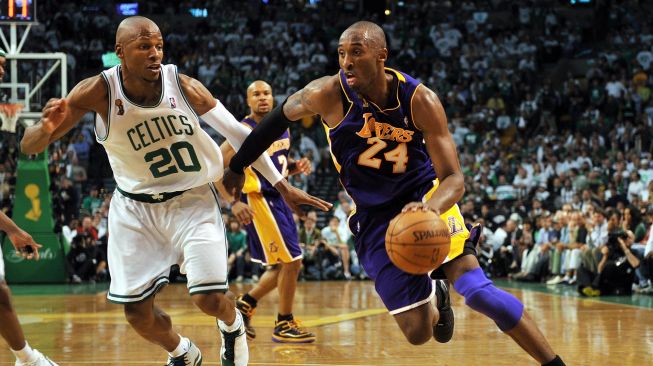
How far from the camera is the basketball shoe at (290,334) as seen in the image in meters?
7.38

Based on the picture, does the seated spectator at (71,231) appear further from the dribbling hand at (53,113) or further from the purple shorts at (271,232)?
the dribbling hand at (53,113)

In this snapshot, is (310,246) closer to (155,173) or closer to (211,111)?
(211,111)

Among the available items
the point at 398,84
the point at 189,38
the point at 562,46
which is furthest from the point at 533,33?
the point at 398,84

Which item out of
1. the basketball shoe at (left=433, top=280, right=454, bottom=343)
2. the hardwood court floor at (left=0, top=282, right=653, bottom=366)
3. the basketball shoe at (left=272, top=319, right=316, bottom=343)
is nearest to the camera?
the basketball shoe at (left=433, top=280, right=454, bottom=343)

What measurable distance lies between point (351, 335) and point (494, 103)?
631 inches

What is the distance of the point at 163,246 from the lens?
17.0 ft

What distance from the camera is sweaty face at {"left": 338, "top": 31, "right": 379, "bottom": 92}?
4.61m

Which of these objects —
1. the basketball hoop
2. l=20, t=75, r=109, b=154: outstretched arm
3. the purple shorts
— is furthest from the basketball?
the basketball hoop

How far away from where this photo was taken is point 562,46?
2627 centimetres

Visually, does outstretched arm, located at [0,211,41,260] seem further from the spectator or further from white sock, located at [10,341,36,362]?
the spectator

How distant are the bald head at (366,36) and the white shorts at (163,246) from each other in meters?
1.37

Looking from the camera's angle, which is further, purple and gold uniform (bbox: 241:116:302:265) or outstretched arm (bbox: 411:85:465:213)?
purple and gold uniform (bbox: 241:116:302:265)

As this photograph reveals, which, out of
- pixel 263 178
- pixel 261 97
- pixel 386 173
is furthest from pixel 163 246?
pixel 261 97

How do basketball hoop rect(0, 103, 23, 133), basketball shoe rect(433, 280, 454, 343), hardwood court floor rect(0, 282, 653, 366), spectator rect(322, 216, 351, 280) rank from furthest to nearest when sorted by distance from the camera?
spectator rect(322, 216, 351, 280) < basketball hoop rect(0, 103, 23, 133) < hardwood court floor rect(0, 282, 653, 366) < basketball shoe rect(433, 280, 454, 343)
